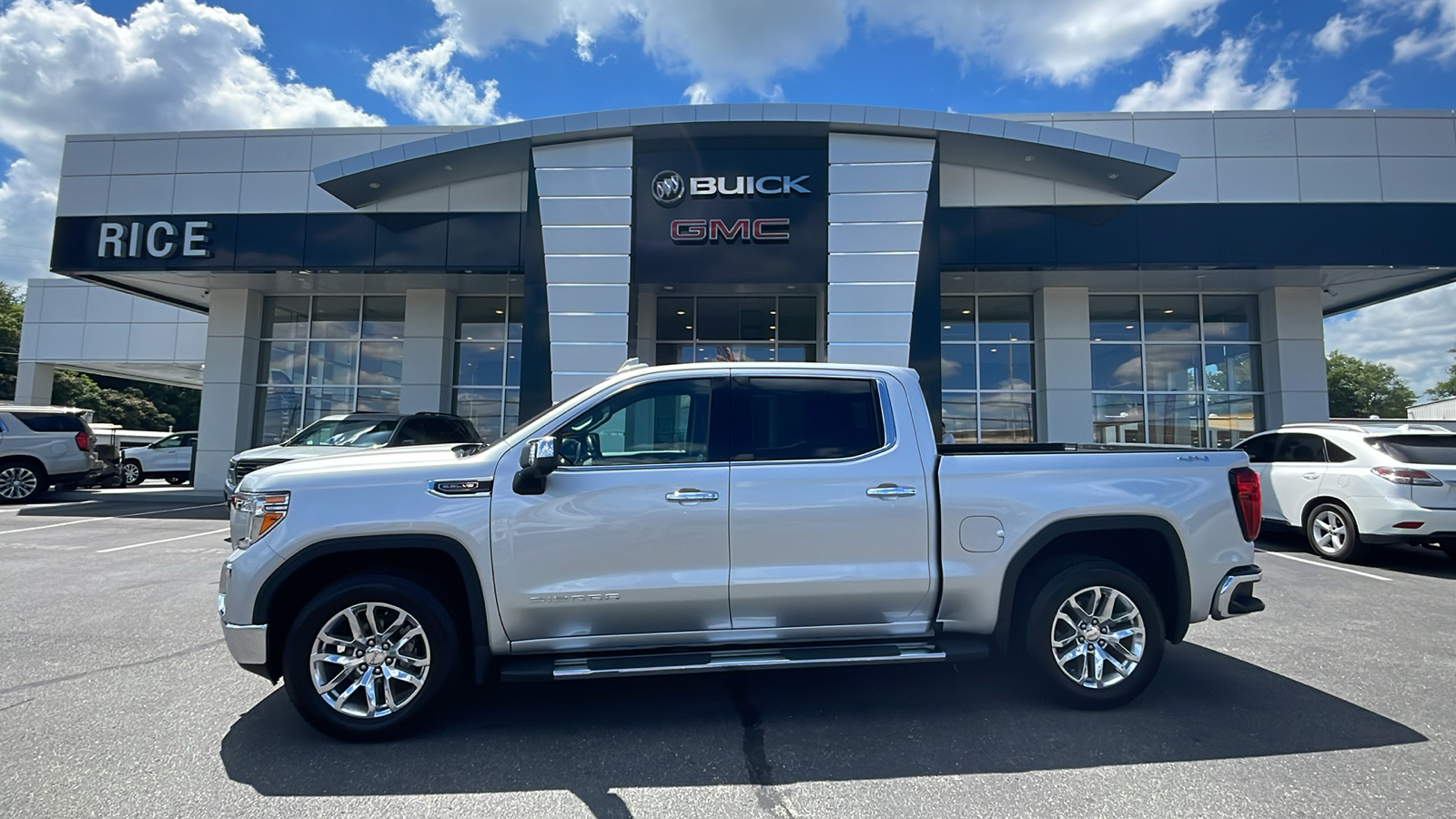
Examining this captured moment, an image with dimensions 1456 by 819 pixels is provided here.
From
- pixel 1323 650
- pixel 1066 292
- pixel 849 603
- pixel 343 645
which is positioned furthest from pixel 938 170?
pixel 343 645

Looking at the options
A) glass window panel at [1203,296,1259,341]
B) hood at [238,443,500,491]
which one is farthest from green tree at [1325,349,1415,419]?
hood at [238,443,500,491]

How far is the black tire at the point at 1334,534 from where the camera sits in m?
8.46

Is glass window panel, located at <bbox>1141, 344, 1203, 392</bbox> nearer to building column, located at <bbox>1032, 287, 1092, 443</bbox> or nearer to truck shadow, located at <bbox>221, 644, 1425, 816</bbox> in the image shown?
building column, located at <bbox>1032, 287, 1092, 443</bbox>

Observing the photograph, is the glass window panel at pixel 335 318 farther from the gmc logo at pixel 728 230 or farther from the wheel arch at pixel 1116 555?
the wheel arch at pixel 1116 555

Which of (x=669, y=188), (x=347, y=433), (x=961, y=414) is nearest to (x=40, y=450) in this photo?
(x=347, y=433)

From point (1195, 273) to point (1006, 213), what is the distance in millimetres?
4167

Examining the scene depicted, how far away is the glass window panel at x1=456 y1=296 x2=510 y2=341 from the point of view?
56.3ft

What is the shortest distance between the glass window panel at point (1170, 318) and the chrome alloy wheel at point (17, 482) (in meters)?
23.4

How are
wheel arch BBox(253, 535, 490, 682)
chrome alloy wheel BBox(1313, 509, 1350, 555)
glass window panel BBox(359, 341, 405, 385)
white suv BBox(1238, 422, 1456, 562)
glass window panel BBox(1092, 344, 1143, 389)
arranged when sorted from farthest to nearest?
glass window panel BBox(359, 341, 405, 385), glass window panel BBox(1092, 344, 1143, 389), chrome alloy wheel BBox(1313, 509, 1350, 555), white suv BBox(1238, 422, 1456, 562), wheel arch BBox(253, 535, 490, 682)

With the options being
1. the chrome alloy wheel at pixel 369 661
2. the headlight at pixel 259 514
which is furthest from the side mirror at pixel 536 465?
the headlight at pixel 259 514

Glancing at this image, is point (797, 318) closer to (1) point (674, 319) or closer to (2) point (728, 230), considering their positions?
(1) point (674, 319)

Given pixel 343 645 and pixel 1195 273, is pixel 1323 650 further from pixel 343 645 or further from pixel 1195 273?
pixel 1195 273

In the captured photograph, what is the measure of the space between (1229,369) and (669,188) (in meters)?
12.6

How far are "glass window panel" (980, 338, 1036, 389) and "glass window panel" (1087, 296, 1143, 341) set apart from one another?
5.18ft
